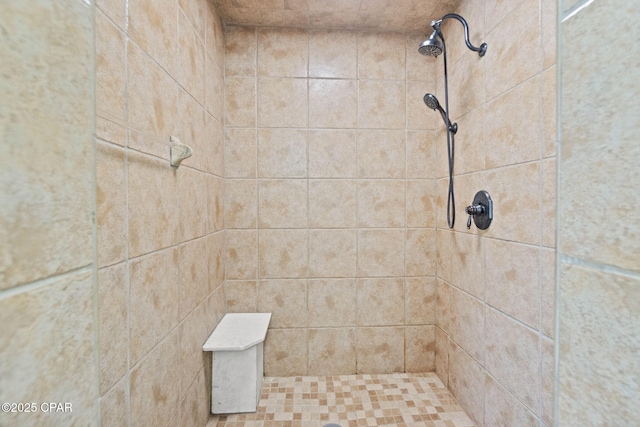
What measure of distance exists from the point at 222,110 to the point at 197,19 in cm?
46

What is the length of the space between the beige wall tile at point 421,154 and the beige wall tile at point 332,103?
0.39 m

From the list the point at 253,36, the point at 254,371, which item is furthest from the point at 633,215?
the point at 253,36

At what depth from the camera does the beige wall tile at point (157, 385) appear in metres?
0.78

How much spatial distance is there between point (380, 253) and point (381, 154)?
24.2 inches

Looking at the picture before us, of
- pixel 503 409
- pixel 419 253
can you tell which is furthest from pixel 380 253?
pixel 503 409

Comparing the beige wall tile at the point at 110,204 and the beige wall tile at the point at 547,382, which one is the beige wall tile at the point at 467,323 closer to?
the beige wall tile at the point at 547,382

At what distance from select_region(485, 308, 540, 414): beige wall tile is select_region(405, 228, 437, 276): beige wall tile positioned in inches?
20.7

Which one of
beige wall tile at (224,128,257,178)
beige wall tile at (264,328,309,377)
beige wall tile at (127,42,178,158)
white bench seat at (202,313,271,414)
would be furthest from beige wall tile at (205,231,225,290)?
beige wall tile at (127,42,178,158)

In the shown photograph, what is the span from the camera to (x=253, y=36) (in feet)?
5.45

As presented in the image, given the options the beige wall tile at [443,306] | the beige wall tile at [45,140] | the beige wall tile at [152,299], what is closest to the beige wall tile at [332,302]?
the beige wall tile at [443,306]

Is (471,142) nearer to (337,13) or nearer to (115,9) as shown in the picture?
(337,13)

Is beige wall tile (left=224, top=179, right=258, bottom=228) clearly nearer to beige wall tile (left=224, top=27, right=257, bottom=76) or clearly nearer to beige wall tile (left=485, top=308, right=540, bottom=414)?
beige wall tile (left=224, top=27, right=257, bottom=76)

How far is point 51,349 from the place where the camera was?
33 centimetres

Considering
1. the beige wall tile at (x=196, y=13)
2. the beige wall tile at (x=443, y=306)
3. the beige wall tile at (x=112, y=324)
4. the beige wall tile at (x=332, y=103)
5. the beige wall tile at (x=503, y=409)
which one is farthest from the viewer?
the beige wall tile at (x=332, y=103)
